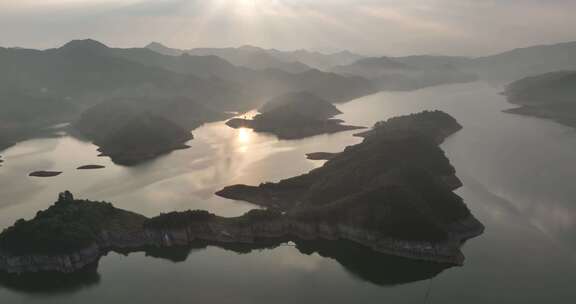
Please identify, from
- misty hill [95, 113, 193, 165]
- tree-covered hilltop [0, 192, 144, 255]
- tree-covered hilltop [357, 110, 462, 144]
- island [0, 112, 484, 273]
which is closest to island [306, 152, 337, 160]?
tree-covered hilltop [357, 110, 462, 144]

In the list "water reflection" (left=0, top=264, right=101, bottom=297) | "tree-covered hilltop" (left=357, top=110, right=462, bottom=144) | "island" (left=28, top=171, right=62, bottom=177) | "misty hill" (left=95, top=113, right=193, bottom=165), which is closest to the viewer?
"water reflection" (left=0, top=264, right=101, bottom=297)

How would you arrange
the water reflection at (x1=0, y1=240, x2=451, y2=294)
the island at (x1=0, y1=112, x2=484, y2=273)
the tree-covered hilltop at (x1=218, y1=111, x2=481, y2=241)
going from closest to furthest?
1. the water reflection at (x1=0, y1=240, x2=451, y2=294)
2. the island at (x1=0, y1=112, x2=484, y2=273)
3. the tree-covered hilltop at (x1=218, y1=111, x2=481, y2=241)

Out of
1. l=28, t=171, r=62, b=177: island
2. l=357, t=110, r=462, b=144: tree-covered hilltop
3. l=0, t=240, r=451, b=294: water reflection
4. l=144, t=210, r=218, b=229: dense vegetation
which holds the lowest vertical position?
l=0, t=240, r=451, b=294: water reflection

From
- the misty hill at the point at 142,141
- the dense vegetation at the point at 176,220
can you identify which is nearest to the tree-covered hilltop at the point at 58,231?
the dense vegetation at the point at 176,220

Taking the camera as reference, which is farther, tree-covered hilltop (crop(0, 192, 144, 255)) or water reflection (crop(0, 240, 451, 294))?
tree-covered hilltop (crop(0, 192, 144, 255))

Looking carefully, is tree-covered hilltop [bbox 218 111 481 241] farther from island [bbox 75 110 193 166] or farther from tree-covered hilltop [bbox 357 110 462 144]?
island [bbox 75 110 193 166]

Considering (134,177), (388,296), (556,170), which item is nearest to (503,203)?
(556,170)
